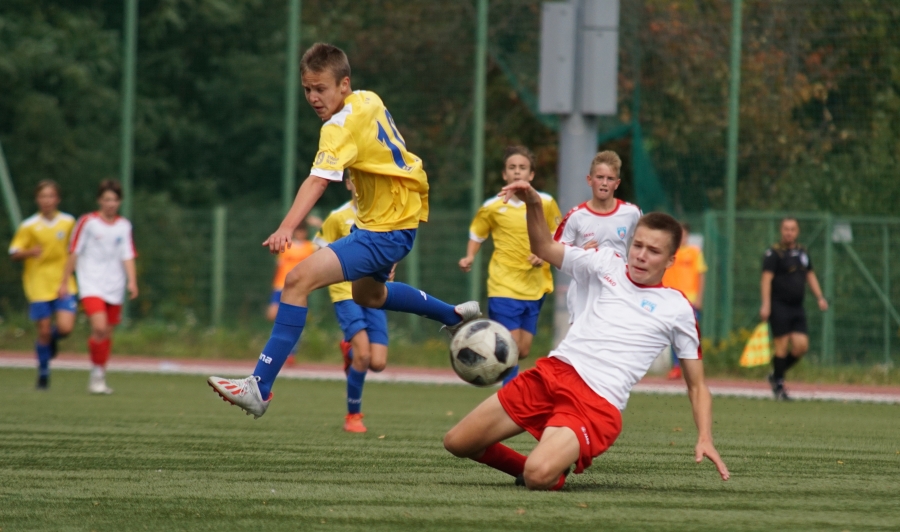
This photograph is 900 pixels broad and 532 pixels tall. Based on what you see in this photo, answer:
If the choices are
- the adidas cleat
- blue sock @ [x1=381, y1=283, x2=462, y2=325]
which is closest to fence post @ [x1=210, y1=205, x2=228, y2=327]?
the adidas cleat

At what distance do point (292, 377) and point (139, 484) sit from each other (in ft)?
29.8

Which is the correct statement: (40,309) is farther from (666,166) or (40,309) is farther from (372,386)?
(666,166)

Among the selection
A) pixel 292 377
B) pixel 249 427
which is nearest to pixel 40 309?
pixel 292 377

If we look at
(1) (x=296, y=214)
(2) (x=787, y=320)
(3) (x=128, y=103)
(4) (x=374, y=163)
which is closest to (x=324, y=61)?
(4) (x=374, y=163)

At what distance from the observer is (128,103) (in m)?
19.1

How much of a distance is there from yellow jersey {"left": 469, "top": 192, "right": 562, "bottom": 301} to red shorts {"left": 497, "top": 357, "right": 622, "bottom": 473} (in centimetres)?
440

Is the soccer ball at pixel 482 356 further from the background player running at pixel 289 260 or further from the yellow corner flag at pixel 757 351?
the background player running at pixel 289 260

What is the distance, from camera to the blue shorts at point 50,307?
41.2 ft

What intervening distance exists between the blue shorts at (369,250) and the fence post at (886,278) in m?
10.6

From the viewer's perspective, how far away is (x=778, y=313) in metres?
12.9

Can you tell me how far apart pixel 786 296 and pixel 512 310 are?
13.1ft

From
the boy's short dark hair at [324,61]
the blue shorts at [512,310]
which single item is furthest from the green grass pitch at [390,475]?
the boy's short dark hair at [324,61]

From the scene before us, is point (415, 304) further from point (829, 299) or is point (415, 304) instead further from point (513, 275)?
point (829, 299)

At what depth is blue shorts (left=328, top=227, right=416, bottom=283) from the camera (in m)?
6.71
